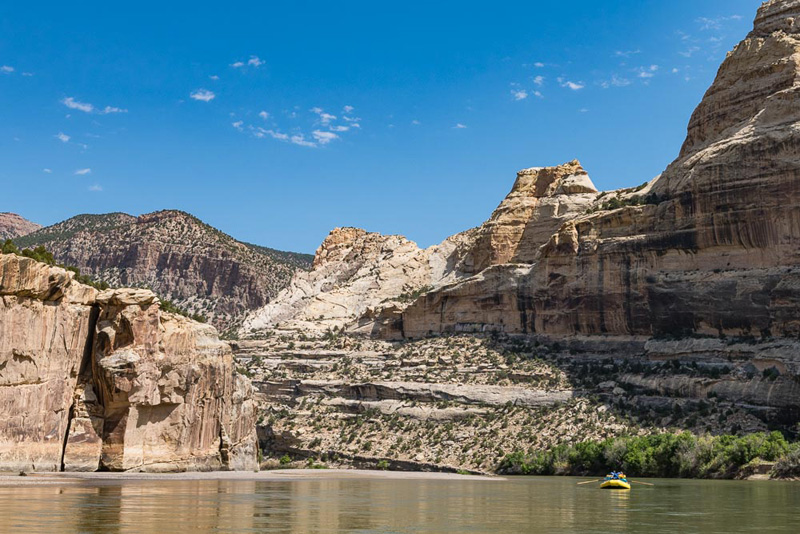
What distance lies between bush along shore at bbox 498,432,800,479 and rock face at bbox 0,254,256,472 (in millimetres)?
32443

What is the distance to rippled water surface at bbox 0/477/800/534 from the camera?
3005 centimetres

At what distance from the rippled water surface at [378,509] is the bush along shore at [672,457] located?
13730mm

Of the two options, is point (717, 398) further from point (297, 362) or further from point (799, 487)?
point (297, 362)

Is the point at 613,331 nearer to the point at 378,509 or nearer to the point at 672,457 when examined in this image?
the point at 672,457

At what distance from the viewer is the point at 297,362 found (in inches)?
4783

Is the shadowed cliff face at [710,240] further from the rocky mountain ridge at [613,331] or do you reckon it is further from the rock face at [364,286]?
the rock face at [364,286]

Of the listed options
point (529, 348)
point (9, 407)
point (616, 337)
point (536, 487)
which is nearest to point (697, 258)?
point (616, 337)

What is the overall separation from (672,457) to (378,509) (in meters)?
44.5

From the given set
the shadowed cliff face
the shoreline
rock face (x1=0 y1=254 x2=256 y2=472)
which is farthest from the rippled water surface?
the shadowed cliff face

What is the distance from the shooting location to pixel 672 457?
75375mm

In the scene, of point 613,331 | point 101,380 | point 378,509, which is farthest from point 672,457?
point 101,380

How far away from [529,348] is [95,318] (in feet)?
208

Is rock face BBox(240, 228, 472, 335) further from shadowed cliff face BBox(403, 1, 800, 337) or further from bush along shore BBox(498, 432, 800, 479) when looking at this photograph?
bush along shore BBox(498, 432, 800, 479)

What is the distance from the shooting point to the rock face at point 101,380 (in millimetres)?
50375
